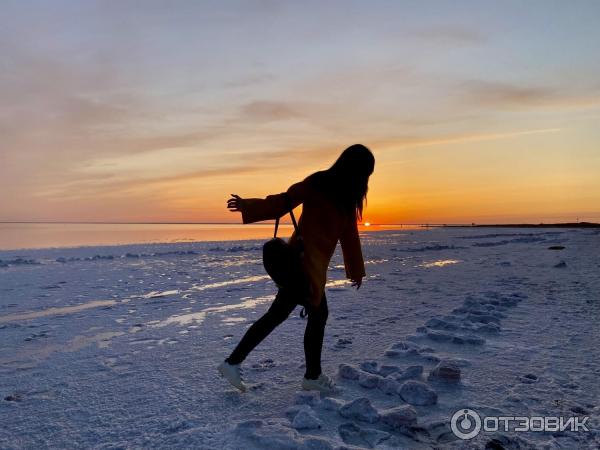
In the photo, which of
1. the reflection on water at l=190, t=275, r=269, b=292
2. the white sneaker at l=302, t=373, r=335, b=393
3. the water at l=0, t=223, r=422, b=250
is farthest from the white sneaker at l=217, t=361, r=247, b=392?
the water at l=0, t=223, r=422, b=250

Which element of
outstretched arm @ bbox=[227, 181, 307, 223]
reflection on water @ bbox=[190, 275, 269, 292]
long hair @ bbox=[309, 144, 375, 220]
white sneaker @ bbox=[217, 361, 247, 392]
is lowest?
reflection on water @ bbox=[190, 275, 269, 292]

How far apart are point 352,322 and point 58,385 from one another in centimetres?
359

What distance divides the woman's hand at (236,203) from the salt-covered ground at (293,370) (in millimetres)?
1466

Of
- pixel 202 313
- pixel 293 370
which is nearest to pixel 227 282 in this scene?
pixel 202 313

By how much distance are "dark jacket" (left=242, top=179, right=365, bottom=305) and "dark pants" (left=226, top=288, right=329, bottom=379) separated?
18 cm

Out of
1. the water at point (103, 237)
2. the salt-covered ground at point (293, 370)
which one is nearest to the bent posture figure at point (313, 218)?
the salt-covered ground at point (293, 370)

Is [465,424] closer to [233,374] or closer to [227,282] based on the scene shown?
[233,374]

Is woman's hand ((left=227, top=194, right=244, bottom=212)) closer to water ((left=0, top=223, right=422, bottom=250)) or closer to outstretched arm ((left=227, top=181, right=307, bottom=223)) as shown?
outstretched arm ((left=227, top=181, right=307, bottom=223))

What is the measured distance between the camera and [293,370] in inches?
157

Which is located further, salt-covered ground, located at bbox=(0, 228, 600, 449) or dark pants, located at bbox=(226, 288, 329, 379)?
dark pants, located at bbox=(226, 288, 329, 379)

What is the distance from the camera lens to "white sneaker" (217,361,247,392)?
3387mm

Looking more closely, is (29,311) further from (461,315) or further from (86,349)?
(461,315)

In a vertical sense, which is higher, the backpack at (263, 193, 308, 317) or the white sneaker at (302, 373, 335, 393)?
the backpack at (263, 193, 308, 317)

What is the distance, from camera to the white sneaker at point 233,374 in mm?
3387
